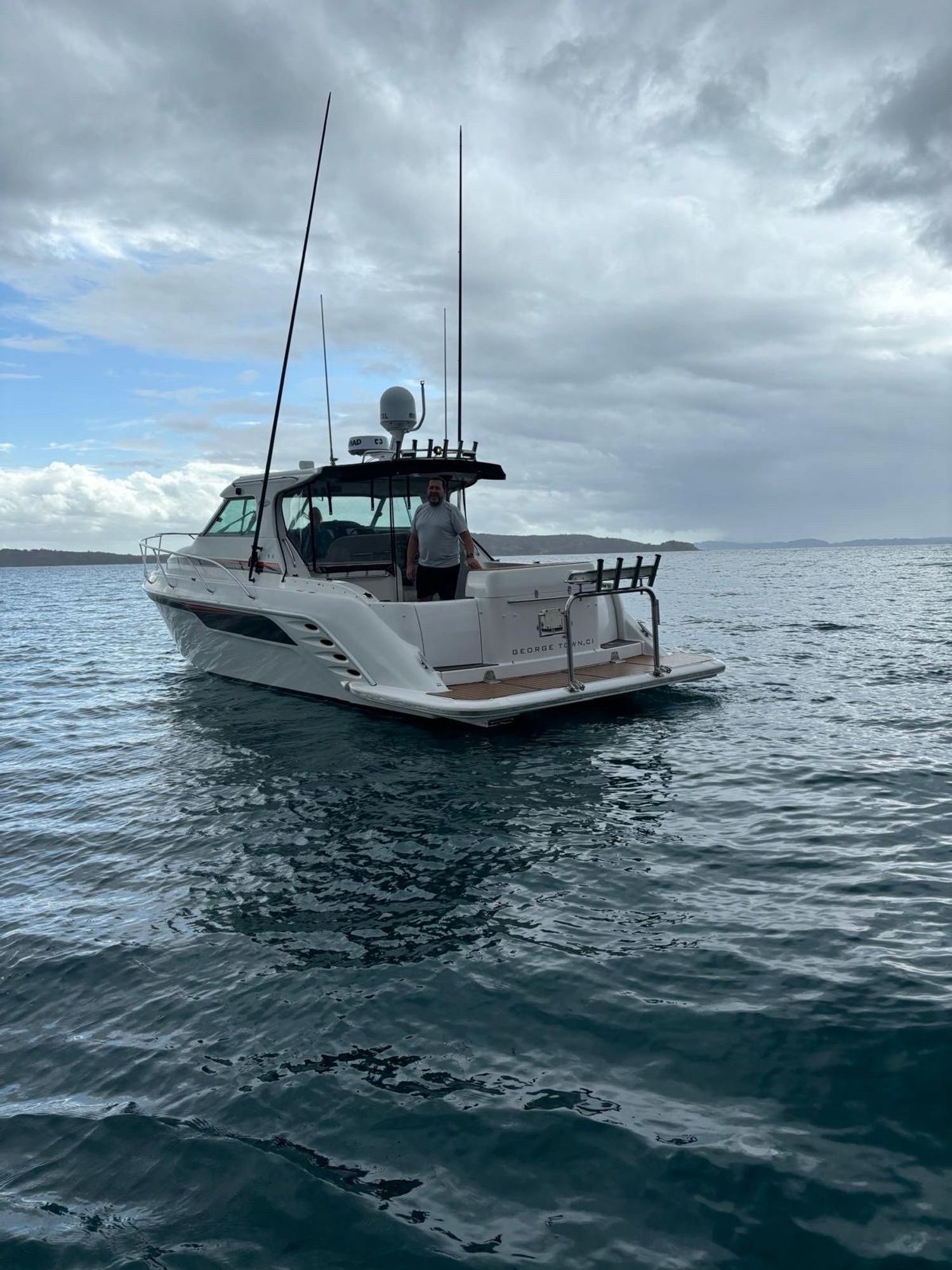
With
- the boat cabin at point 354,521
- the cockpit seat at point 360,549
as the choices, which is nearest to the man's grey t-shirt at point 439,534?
the boat cabin at point 354,521

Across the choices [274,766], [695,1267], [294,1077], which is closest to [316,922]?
[294,1077]

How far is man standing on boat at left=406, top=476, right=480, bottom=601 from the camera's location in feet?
34.2

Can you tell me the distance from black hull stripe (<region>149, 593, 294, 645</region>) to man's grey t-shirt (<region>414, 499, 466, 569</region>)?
6.27 ft

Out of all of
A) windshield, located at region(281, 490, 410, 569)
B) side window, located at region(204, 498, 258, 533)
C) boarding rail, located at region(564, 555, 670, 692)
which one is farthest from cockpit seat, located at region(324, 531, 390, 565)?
boarding rail, located at region(564, 555, 670, 692)

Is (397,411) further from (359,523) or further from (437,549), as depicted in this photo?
(437,549)

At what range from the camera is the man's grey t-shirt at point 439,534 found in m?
10.4

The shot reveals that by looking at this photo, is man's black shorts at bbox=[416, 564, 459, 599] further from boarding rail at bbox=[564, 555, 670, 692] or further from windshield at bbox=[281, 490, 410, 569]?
boarding rail at bbox=[564, 555, 670, 692]

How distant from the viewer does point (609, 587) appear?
9.95 m

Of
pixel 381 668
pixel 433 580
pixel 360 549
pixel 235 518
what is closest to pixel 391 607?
pixel 381 668

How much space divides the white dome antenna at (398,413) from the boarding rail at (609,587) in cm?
413

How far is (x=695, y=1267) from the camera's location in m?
2.54

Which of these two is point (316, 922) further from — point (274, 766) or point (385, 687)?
point (385, 687)

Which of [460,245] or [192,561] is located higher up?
[460,245]

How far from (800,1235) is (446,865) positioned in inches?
130
